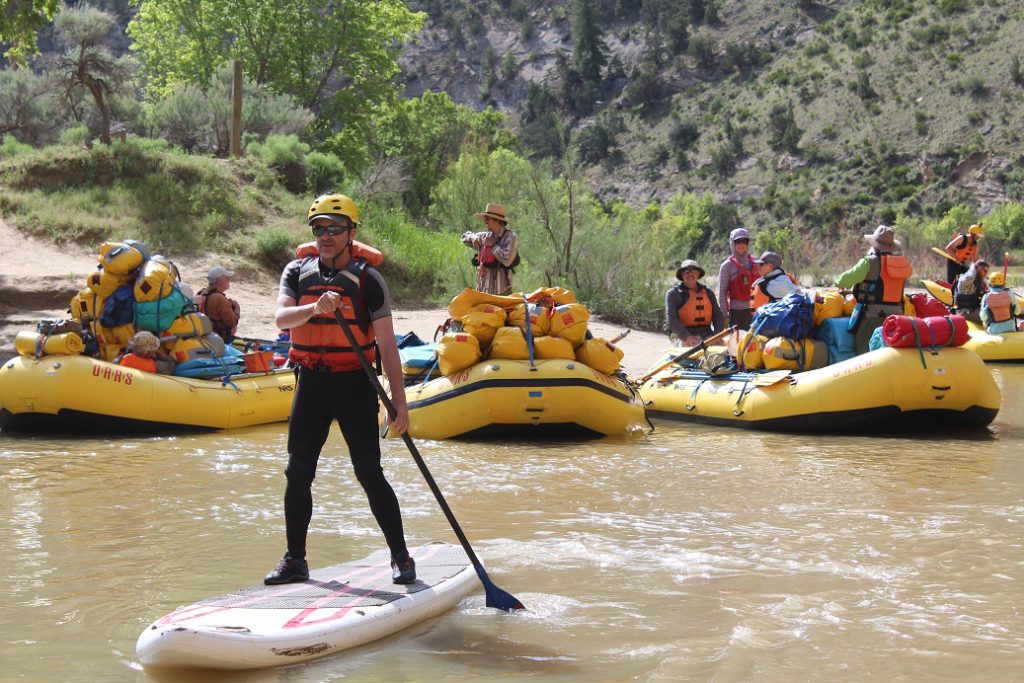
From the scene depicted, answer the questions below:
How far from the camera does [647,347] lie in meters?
15.4

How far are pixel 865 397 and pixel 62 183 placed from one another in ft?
53.4

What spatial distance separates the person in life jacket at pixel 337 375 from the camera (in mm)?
4328

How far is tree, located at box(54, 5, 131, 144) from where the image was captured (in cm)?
2020

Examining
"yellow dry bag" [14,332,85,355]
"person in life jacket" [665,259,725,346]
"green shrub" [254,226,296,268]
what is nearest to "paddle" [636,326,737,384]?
"person in life jacket" [665,259,725,346]

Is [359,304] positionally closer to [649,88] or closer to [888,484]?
[888,484]

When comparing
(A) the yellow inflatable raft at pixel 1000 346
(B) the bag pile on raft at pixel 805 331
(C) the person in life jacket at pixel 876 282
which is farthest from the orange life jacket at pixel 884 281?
(A) the yellow inflatable raft at pixel 1000 346

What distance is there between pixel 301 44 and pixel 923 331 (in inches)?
1178

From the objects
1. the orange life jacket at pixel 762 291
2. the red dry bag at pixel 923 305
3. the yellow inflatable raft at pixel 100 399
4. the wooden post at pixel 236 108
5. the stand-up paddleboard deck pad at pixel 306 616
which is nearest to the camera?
the stand-up paddleboard deck pad at pixel 306 616

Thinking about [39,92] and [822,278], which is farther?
[39,92]

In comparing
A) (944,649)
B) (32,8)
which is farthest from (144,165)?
(944,649)

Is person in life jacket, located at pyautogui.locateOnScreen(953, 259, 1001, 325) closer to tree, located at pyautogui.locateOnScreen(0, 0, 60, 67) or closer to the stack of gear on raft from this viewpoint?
the stack of gear on raft

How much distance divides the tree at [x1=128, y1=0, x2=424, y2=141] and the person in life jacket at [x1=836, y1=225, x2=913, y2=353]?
28.1m

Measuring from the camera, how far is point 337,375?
4.34m

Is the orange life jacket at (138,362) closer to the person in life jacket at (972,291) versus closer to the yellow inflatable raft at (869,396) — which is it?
the yellow inflatable raft at (869,396)
